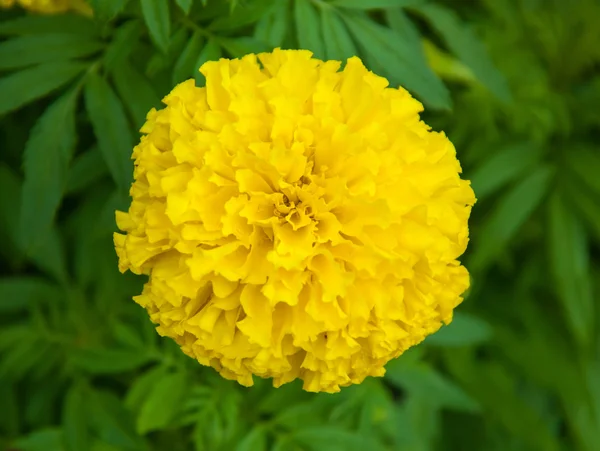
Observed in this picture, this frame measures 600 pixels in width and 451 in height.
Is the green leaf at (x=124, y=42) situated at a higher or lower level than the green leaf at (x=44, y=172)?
higher

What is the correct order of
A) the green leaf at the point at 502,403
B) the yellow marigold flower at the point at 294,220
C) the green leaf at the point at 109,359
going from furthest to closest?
1. the green leaf at the point at 502,403
2. the green leaf at the point at 109,359
3. the yellow marigold flower at the point at 294,220

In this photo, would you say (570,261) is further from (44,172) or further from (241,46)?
(44,172)

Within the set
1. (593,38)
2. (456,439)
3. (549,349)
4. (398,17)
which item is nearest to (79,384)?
(398,17)

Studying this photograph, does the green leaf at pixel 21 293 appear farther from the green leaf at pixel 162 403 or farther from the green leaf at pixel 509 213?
the green leaf at pixel 509 213

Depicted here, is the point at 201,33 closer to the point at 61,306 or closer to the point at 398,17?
the point at 398,17

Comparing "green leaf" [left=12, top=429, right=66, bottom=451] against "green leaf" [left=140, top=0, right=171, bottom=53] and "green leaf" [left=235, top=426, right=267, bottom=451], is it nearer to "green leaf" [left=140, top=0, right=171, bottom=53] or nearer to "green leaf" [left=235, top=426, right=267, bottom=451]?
"green leaf" [left=235, top=426, right=267, bottom=451]

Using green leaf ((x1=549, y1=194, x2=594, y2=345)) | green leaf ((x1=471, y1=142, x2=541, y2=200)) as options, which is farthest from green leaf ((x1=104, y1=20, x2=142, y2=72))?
green leaf ((x1=549, y1=194, x2=594, y2=345))

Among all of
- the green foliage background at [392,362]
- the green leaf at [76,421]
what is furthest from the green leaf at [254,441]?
the green leaf at [76,421]
